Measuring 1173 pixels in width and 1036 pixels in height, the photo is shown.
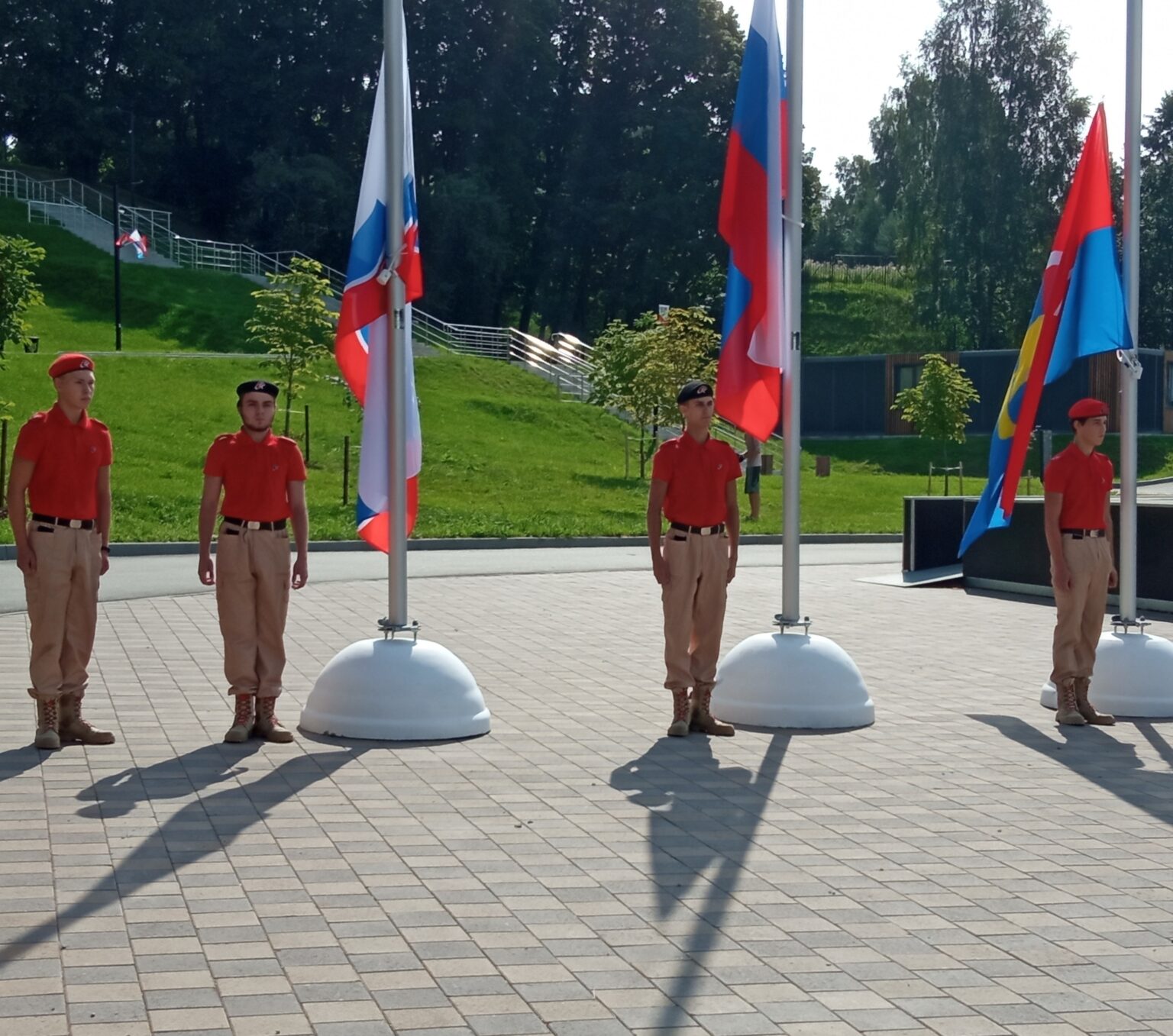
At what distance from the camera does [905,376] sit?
5634cm

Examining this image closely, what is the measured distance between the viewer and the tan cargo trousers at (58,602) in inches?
335

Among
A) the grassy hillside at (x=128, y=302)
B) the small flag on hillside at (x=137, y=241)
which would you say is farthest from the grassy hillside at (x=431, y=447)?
the small flag on hillside at (x=137, y=241)

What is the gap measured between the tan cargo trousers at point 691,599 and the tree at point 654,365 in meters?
29.0

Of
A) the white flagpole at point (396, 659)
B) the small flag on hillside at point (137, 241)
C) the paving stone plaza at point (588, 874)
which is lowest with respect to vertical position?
the paving stone plaza at point (588, 874)

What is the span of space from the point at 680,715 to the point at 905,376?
159 ft

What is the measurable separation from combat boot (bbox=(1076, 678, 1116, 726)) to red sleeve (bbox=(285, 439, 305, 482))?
188 inches

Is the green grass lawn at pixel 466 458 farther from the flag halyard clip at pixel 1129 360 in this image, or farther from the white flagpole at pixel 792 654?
the flag halyard clip at pixel 1129 360

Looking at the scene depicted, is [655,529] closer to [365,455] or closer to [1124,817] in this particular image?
[365,455]

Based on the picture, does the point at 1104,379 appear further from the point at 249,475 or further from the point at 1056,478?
the point at 249,475

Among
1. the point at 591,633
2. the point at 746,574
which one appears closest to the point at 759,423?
the point at 591,633

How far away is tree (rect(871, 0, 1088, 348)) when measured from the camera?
61.7 m

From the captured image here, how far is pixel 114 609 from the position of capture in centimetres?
1585

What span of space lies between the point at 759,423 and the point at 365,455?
233cm

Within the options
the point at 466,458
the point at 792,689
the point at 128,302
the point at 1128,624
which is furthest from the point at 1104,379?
the point at 792,689
